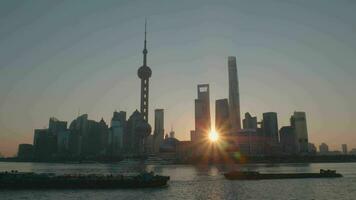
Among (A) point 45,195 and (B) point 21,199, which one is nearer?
(B) point 21,199

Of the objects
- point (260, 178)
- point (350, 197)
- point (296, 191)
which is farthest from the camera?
point (260, 178)

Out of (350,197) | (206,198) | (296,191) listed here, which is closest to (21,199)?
(206,198)

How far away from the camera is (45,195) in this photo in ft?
274

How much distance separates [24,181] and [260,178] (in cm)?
9231

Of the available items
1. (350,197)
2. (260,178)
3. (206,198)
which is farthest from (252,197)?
(260,178)

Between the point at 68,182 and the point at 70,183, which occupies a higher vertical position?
the point at 68,182

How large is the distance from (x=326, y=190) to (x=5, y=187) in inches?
4015

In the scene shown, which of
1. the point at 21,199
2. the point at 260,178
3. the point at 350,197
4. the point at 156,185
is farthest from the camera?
the point at 260,178

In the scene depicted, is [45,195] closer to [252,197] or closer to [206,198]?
[206,198]

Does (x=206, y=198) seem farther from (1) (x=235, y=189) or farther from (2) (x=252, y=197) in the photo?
(1) (x=235, y=189)

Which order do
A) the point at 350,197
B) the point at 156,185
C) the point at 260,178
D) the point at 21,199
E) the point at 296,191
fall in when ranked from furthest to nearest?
the point at 260,178 → the point at 156,185 → the point at 296,191 → the point at 350,197 → the point at 21,199

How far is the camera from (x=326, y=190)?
97375 millimetres

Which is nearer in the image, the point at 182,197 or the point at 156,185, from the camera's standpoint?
the point at 182,197

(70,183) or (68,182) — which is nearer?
(70,183)
